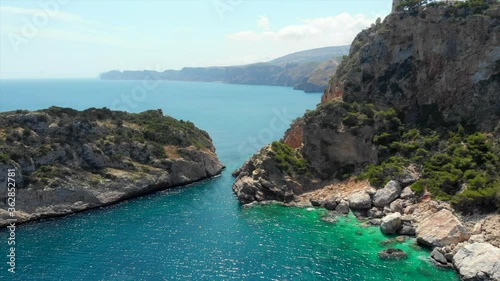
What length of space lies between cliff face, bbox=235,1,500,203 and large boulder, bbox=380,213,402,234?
1038 centimetres

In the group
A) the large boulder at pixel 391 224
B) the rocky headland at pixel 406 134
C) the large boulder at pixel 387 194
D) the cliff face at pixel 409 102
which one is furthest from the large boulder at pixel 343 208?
the large boulder at pixel 391 224

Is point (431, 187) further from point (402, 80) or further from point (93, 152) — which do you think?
point (93, 152)

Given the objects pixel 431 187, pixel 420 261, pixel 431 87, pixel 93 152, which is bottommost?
pixel 420 261

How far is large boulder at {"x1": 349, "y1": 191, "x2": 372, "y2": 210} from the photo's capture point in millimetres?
59375

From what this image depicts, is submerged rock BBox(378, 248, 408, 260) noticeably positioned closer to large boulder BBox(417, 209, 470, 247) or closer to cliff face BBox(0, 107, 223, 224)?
large boulder BBox(417, 209, 470, 247)

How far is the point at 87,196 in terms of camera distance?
64750mm

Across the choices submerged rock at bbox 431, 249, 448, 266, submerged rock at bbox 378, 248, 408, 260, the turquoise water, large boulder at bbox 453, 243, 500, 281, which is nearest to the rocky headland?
the turquoise water

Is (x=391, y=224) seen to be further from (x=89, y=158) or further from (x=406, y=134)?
(x=89, y=158)

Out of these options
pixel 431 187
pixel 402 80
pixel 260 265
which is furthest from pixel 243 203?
pixel 402 80

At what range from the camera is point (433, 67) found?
236 ft

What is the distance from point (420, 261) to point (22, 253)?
44826 millimetres

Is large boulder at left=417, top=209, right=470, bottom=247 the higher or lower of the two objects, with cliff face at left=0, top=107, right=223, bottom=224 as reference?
lower

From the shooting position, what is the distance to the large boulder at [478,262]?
127 ft

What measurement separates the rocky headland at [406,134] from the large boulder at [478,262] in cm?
858
